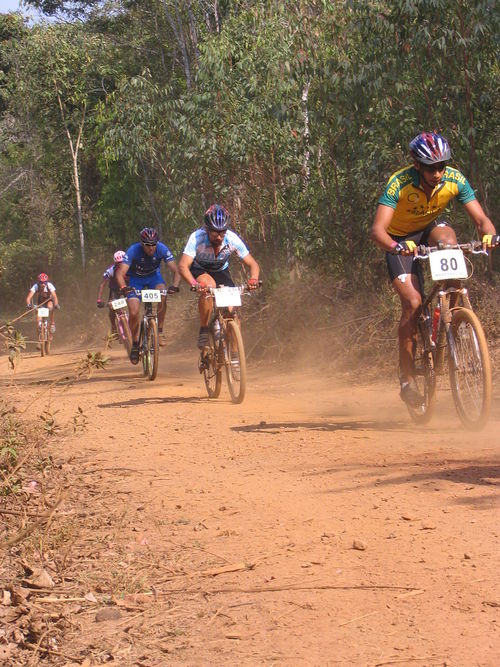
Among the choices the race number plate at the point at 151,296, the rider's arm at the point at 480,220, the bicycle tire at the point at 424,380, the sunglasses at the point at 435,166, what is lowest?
the bicycle tire at the point at 424,380

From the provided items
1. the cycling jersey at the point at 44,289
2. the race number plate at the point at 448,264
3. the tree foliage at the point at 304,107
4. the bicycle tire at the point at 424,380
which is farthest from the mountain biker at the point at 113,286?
the race number plate at the point at 448,264

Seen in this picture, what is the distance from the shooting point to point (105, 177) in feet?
107

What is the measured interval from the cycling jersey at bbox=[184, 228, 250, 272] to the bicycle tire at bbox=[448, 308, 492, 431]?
12.3 ft

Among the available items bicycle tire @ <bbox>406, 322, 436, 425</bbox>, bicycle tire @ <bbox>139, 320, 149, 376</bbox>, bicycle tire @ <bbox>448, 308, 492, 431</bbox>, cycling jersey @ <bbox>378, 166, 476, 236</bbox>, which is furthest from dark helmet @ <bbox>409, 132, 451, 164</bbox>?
bicycle tire @ <bbox>139, 320, 149, 376</bbox>

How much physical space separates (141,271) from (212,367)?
10.8ft

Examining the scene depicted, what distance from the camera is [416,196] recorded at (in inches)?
278

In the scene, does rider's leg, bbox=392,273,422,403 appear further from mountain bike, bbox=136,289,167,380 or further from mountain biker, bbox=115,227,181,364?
mountain biker, bbox=115,227,181,364

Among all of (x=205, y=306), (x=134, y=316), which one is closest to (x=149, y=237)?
(x=134, y=316)

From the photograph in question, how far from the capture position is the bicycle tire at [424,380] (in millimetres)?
7316

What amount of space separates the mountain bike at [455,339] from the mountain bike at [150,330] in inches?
A: 216

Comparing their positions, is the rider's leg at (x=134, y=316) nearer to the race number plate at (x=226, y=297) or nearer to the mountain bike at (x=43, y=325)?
the race number plate at (x=226, y=297)

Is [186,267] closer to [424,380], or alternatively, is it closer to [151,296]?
[151,296]

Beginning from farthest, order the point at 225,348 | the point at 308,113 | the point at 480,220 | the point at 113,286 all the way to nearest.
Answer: the point at 113,286, the point at 308,113, the point at 225,348, the point at 480,220

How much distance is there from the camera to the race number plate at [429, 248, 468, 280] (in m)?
6.74
